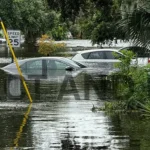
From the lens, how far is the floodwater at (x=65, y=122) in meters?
10.3

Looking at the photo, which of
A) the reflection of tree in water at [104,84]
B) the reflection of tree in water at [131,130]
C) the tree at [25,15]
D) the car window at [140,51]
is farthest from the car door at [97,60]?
the reflection of tree in water at [131,130]

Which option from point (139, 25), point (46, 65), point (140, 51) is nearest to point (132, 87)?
point (140, 51)

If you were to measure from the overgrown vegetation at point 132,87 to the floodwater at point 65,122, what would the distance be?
65cm

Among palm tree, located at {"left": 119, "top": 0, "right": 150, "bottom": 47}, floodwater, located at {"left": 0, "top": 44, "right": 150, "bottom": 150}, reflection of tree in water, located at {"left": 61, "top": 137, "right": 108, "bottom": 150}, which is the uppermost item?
Result: palm tree, located at {"left": 119, "top": 0, "right": 150, "bottom": 47}

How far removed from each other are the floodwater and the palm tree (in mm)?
1887

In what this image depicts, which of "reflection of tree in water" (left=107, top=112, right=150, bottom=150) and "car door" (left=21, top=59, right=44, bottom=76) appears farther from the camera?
"car door" (left=21, top=59, right=44, bottom=76)

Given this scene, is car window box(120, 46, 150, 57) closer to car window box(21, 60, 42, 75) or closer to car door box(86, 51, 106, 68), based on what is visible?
car window box(21, 60, 42, 75)

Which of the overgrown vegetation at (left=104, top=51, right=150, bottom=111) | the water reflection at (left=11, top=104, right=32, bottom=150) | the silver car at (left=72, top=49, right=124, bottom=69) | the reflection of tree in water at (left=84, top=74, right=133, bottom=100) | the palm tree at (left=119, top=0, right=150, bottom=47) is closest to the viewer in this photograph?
the water reflection at (left=11, top=104, right=32, bottom=150)

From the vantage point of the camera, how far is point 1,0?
45.0 metres

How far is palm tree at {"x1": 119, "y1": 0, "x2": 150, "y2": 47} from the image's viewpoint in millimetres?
14102

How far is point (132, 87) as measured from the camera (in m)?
15.1

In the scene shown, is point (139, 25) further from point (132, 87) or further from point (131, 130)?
point (131, 130)

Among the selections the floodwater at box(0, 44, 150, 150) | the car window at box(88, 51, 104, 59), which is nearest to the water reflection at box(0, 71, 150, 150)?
the floodwater at box(0, 44, 150, 150)

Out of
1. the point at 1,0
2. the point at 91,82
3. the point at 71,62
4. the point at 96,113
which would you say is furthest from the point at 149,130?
the point at 1,0
